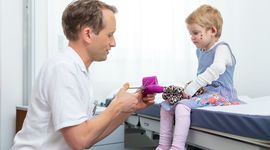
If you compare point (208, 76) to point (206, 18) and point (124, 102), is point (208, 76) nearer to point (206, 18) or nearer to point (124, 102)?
point (206, 18)

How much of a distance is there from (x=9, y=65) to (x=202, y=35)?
1.45 metres

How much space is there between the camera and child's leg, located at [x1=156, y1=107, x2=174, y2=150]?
1688 mm

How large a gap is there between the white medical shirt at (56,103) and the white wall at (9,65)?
54.4 inches

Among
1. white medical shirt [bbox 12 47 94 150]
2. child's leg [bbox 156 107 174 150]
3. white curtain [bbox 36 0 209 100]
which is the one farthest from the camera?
white curtain [bbox 36 0 209 100]

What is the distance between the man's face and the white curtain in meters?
1.50

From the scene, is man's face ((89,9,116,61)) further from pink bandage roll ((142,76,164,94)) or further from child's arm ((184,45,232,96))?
child's arm ((184,45,232,96))

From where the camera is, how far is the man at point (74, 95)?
39.4 inches

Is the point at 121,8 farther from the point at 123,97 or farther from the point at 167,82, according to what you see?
the point at 123,97

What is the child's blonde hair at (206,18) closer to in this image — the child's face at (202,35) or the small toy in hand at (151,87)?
the child's face at (202,35)

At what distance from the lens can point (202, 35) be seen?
188cm

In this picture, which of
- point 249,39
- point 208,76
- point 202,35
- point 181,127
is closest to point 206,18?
point 202,35

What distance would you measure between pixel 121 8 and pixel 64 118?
2.02 meters

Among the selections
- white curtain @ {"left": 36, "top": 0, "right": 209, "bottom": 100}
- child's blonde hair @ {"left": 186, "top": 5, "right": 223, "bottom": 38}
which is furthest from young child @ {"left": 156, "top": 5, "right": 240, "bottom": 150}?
white curtain @ {"left": 36, "top": 0, "right": 209, "bottom": 100}

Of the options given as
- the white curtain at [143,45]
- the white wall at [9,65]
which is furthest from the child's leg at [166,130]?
the white wall at [9,65]
